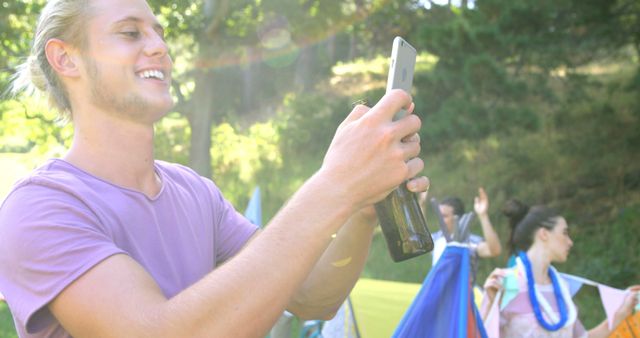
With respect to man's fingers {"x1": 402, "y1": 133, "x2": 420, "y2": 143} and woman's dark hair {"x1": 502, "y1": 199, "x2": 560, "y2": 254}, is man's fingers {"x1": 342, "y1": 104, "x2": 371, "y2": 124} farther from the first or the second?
woman's dark hair {"x1": 502, "y1": 199, "x2": 560, "y2": 254}

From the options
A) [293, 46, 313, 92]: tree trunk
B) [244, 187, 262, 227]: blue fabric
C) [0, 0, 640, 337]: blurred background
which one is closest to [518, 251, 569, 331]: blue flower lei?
[244, 187, 262, 227]: blue fabric

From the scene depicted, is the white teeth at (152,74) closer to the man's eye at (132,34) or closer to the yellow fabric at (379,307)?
the man's eye at (132,34)

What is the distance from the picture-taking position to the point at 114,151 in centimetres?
146

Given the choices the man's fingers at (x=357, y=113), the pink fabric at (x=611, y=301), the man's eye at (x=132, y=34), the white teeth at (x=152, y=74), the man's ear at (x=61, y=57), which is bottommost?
the pink fabric at (x=611, y=301)

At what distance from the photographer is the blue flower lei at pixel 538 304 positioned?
164 inches

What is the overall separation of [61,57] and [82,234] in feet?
1.59

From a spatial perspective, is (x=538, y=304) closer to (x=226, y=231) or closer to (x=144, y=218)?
(x=226, y=231)

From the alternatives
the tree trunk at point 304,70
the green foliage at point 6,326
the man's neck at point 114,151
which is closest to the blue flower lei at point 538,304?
the man's neck at point 114,151

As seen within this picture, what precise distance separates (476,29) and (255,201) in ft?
17.6

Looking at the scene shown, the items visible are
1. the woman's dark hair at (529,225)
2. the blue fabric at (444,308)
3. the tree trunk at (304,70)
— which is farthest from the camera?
the tree trunk at (304,70)

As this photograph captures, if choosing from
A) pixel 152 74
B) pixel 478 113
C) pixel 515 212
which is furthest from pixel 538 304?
pixel 478 113

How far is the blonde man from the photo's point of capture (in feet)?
3.60

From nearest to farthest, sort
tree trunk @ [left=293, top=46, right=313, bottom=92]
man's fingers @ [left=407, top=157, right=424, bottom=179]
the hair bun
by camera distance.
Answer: man's fingers @ [left=407, top=157, right=424, bottom=179]
the hair bun
tree trunk @ [left=293, top=46, right=313, bottom=92]

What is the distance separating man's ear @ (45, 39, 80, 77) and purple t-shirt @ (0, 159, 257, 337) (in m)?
0.22
